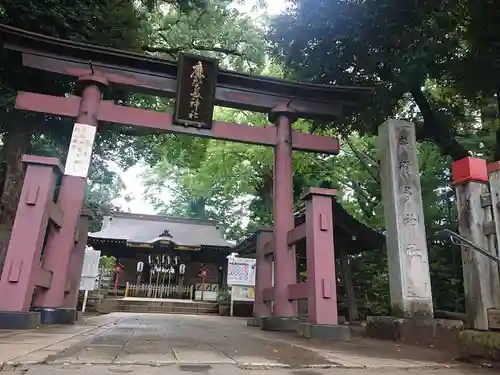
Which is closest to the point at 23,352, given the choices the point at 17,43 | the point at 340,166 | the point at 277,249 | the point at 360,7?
the point at 277,249

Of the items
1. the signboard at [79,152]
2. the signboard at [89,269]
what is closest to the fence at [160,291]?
the signboard at [89,269]

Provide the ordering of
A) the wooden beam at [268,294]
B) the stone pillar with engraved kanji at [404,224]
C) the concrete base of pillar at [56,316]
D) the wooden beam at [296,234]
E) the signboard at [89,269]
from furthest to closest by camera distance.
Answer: the signboard at [89,269], the wooden beam at [268,294], the wooden beam at [296,234], the stone pillar with engraved kanji at [404,224], the concrete base of pillar at [56,316]

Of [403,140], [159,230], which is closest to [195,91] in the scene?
[403,140]

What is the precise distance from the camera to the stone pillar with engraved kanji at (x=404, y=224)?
5539mm

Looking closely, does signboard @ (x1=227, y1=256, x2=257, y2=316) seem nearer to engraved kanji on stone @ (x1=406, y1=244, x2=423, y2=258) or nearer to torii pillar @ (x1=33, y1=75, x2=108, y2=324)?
torii pillar @ (x1=33, y1=75, x2=108, y2=324)

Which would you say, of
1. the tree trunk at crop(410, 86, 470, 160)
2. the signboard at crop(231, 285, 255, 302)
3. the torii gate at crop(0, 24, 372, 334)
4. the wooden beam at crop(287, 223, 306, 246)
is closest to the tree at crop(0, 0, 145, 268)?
the torii gate at crop(0, 24, 372, 334)

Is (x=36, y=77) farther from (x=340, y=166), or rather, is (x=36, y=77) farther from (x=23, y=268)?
(x=340, y=166)

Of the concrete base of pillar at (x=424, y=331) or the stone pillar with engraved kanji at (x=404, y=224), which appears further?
the stone pillar with engraved kanji at (x=404, y=224)

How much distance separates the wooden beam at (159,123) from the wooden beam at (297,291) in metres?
2.62

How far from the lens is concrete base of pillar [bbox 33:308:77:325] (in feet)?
17.6

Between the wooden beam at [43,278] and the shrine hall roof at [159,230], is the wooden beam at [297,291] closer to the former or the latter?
the wooden beam at [43,278]

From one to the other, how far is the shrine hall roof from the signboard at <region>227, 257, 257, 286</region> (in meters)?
7.98

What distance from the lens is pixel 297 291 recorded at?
5805 millimetres

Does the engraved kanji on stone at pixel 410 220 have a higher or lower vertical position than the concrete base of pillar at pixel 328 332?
higher
